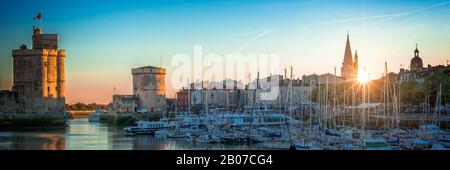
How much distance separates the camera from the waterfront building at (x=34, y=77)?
23.7 meters

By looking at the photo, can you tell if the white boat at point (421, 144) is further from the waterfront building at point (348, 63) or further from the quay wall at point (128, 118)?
the waterfront building at point (348, 63)

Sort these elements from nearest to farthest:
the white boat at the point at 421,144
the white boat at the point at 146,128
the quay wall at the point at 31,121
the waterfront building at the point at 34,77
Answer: the white boat at the point at 421,144, the white boat at the point at 146,128, the quay wall at the point at 31,121, the waterfront building at the point at 34,77

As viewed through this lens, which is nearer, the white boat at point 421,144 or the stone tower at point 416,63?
the white boat at point 421,144

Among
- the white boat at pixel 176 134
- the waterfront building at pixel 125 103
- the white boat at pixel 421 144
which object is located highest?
the waterfront building at pixel 125 103

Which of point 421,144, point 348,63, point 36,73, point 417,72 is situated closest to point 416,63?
point 417,72

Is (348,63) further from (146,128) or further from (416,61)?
(146,128)

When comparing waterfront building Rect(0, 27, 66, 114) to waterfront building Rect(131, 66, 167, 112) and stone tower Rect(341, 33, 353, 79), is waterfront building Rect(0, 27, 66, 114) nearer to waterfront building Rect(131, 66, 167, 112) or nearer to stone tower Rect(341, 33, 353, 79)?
waterfront building Rect(131, 66, 167, 112)

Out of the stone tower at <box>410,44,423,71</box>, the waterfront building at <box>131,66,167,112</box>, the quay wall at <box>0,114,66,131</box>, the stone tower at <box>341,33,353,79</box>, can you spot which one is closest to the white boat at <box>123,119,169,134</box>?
the quay wall at <box>0,114,66,131</box>

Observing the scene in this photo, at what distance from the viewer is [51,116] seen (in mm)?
23906

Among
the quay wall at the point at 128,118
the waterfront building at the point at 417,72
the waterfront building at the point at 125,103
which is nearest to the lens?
the waterfront building at the point at 417,72

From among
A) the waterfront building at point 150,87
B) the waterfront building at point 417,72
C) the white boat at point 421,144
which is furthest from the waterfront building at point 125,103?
the white boat at point 421,144

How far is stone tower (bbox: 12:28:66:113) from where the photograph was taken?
78.0ft
